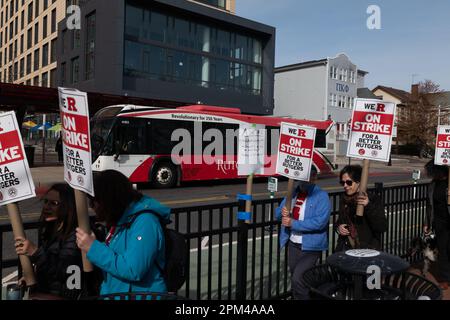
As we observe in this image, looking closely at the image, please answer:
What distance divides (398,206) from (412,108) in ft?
198

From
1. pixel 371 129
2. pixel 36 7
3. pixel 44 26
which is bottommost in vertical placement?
pixel 371 129

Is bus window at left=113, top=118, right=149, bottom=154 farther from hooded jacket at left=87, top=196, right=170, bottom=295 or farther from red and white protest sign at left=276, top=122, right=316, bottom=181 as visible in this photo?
hooded jacket at left=87, top=196, right=170, bottom=295

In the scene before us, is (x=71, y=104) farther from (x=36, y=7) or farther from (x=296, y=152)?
(x=36, y=7)

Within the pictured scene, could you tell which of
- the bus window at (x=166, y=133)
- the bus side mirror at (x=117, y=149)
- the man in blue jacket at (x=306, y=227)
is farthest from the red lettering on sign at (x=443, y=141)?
Result: the bus window at (x=166, y=133)

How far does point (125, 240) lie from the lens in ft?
8.00

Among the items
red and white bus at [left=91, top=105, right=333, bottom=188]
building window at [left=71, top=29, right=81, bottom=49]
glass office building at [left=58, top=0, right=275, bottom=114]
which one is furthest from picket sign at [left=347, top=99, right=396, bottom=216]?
building window at [left=71, top=29, right=81, bottom=49]

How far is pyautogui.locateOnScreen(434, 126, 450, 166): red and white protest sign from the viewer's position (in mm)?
5727

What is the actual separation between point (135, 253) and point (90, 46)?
41.3m

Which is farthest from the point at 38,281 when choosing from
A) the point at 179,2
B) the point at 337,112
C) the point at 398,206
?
the point at 337,112

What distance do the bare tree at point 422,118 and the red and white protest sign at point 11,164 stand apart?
63853 millimetres

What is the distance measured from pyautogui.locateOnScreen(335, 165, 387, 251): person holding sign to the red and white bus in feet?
37.8

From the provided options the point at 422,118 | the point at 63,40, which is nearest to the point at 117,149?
the point at 63,40
